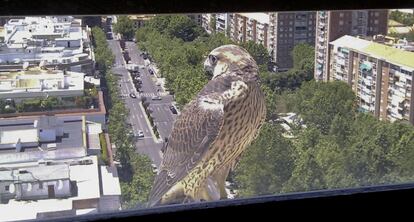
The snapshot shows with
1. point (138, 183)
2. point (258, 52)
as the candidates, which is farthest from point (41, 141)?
point (258, 52)

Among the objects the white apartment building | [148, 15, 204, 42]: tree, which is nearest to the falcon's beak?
[148, 15, 204, 42]: tree

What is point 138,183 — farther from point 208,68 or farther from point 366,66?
point 366,66

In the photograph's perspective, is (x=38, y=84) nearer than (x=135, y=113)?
Yes

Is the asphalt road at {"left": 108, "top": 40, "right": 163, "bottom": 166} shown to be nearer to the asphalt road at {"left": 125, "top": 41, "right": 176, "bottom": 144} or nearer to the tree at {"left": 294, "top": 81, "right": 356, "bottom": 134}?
the asphalt road at {"left": 125, "top": 41, "right": 176, "bottom": 144}

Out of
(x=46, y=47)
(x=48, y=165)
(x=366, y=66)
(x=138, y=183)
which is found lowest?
(x=138, y=183)

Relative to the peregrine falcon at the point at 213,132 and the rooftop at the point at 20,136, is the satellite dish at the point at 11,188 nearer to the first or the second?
the rooftop at the point at 20,136
